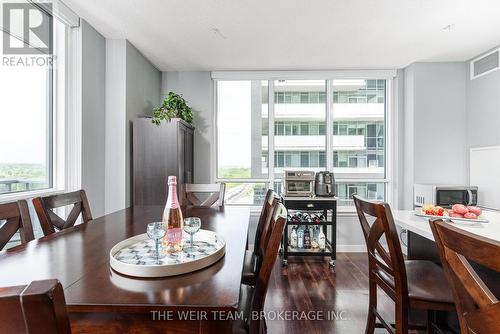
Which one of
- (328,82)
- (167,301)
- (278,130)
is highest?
(328,82)

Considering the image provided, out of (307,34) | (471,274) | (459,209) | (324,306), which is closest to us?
(471,274)

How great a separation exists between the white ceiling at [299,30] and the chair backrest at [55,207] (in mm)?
1662

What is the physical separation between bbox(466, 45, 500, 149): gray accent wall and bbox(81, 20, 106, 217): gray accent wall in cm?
441

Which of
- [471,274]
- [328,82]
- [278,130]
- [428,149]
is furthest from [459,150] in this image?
[471,274]

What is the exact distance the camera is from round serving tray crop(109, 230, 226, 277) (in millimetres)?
902

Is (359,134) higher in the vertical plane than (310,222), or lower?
higher

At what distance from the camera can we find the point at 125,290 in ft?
2.63

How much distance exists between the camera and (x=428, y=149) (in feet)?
11.6

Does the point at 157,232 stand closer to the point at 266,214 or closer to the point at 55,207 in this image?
the point at 266,214

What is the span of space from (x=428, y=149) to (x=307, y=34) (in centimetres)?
225

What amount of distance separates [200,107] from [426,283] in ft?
11.0

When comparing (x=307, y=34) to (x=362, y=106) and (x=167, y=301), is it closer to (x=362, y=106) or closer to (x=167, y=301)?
(x=362, y=106)

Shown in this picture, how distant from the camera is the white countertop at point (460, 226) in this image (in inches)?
52.6

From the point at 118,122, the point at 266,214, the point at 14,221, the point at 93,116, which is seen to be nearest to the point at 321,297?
the point at 266,214
